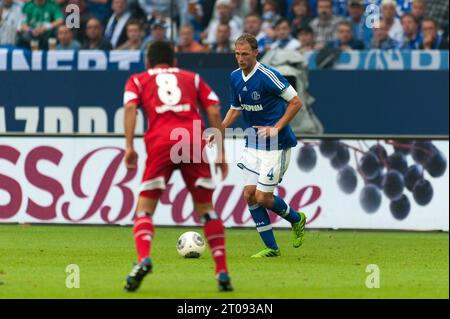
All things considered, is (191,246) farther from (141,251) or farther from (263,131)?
(141,251)

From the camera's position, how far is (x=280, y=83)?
11828 millimetres

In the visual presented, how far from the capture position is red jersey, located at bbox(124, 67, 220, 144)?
891cm

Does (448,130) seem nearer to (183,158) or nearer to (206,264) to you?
(206,264)

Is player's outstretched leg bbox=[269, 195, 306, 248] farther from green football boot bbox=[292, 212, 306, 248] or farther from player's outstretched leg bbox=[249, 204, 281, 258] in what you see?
player's outstretched leg bbox=[249, 204, 281, 258]

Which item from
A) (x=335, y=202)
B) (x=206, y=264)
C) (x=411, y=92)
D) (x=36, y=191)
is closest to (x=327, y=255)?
(x=206, y=264)

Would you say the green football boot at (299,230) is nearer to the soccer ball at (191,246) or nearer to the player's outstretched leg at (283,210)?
the player's outstretched leg at (283,210)

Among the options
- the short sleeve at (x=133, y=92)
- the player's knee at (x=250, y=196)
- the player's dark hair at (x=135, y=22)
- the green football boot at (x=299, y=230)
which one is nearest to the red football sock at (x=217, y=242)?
the short sleeve at (x=133, y=92)

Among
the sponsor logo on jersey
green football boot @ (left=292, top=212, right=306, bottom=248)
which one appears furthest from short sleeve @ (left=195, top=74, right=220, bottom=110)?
green football boot @ (left=292, top=212, right=306, bottom=248)

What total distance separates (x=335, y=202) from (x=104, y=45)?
4956 millimetres

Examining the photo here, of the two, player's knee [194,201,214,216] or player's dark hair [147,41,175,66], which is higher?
player's dark hair [147,41,175,66]

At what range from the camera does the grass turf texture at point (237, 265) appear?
9.08 metres

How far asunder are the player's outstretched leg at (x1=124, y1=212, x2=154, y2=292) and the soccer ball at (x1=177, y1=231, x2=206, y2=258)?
2.85 meters

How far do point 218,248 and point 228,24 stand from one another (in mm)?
10100

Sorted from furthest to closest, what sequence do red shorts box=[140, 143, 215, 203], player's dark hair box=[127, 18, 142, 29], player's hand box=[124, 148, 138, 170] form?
player's dark hair box=[127, 18, 142, 29], red shorts box=[140, 143, 215, 203], player's hand box=[124, 148, 138, 170]
